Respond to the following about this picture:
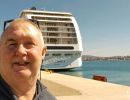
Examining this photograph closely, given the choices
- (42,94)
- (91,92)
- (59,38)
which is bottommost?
(91,92)

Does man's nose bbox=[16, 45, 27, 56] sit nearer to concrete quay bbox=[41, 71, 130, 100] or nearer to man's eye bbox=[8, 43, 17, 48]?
man's eye bbox=[8, 43, 17, 48]

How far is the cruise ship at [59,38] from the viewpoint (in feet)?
195

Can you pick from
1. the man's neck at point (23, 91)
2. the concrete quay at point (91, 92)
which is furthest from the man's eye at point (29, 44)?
the concrete quay at point (91, 92)

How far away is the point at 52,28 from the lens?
207 feet

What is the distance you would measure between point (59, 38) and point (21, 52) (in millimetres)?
60882

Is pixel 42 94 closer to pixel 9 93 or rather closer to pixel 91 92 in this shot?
pixel 9 93

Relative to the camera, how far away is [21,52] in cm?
144

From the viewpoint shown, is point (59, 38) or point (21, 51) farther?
point (59, 38)

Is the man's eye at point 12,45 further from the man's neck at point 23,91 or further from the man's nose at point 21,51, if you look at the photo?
the man's neck at point 23,91

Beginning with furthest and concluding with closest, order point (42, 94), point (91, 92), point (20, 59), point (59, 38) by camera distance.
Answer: point (59, 38) < point (91, 92) < point (42, 94) < point (20, 59)

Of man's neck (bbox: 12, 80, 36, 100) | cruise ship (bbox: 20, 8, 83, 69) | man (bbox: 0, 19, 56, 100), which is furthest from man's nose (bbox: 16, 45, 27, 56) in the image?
cruise ship (bbox: 20, 8, 83, 69)

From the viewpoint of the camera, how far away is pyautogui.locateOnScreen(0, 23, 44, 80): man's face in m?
1.43

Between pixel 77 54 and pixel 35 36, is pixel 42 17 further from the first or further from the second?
pixel 35 36

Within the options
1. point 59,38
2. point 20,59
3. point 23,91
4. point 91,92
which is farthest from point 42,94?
point 59,38
